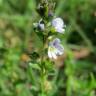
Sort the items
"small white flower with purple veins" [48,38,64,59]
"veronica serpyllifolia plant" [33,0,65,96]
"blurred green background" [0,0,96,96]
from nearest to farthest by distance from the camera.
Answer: "veronica serpyllifolia plant" [33,0,65,96], "small white flower with purple veins" [48,38,64,59], "blurred green background" [0,0,96,96]

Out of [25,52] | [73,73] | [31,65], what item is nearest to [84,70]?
[73,73]

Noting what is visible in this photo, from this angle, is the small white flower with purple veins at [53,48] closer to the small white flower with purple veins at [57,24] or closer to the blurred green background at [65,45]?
the small white flower with purple veins at [57,24]

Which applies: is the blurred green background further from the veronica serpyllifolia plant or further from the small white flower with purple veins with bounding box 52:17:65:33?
the small white flower with purple veins with bounding box 52:17:65:33

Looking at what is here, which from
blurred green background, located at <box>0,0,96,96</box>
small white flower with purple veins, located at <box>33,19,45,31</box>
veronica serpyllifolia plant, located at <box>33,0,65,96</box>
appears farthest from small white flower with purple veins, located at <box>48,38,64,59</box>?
blurred green background, located at <box>0,0,96,96</box>

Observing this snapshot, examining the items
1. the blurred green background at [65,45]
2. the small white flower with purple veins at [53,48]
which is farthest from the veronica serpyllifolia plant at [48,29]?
the blurred green background at [65,45]

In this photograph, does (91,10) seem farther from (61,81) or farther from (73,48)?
(61,81)

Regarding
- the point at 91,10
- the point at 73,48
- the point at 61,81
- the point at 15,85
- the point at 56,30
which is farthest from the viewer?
the point at 91,10

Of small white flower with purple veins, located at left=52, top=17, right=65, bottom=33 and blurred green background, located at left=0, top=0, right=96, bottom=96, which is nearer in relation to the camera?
small white flower with purple veins, located at left=52, top=17, right=65, bottom=33

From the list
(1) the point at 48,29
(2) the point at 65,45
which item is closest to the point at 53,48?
(1) the point at 48,29

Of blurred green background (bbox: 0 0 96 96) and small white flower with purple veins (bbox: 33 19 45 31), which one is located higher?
small white flower with purple veins (bbox: 33 19 45 31)
